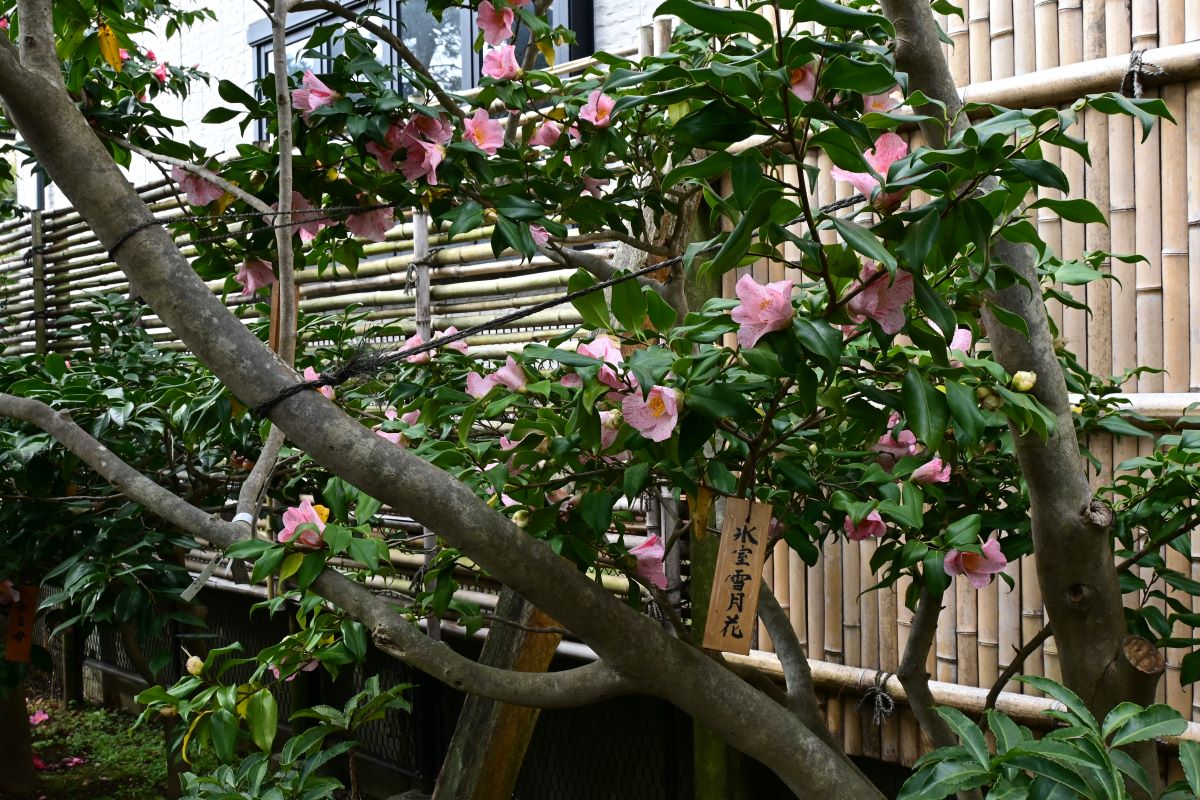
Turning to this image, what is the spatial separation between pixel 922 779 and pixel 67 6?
6.15 feet

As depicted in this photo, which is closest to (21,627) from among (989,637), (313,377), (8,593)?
(8,593)

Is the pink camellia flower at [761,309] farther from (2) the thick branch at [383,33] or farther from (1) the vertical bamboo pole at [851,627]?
(1) the vertical bamboo pole at [851,627]

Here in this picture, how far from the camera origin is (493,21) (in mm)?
1986

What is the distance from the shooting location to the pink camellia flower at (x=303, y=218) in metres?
1.81

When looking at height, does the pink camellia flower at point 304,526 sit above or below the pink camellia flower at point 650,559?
above

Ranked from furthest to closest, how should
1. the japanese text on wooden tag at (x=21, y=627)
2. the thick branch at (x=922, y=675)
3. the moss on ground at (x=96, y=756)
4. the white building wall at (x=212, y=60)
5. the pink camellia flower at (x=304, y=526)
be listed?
1. the white building wall at (x=212, y=60)
2. the moss on ground at (x=96, y=756)
3. the japanese text on wooden tag at (x=21, y=627)
4. the thick branch at (x=922, y=675)
5. the pink camellia flower at (x=304, y=526)

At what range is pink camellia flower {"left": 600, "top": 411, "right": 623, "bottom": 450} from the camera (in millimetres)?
1237

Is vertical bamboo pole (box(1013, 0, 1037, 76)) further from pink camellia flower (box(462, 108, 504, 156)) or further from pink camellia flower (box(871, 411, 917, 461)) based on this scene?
pink camellia flower (box(462, 108, 504, 156))

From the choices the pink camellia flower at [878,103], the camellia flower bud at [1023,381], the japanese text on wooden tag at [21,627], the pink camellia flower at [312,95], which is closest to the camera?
the camellia flower bud at [1023,381]

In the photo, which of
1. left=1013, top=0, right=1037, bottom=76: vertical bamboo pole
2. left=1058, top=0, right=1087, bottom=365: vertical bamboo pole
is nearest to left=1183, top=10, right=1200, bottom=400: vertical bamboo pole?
left=1058, top=0, right=1087, bottom=365: vertical bamboo pole

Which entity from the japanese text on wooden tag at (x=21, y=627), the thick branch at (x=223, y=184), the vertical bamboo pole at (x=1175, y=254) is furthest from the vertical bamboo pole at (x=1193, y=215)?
the japanese text on wooden tag at (x=21, y=627)

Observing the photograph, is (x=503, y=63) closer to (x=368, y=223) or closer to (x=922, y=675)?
(x=368, y=223)

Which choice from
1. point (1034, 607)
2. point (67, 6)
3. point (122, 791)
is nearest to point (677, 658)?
point (1034, 607)

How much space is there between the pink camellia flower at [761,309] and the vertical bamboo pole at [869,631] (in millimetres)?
1784
